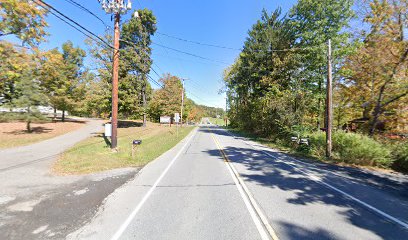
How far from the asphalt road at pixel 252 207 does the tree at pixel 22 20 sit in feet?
60.5

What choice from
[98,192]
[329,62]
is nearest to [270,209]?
[98,192]

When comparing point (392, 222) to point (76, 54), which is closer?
point (392, 222)

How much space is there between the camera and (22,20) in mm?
17078

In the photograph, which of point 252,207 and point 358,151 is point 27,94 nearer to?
point 252,207

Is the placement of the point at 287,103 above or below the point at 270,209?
above

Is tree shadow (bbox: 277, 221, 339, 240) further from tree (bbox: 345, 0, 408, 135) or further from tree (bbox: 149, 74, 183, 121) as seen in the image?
tree (bbox: 149, 74, 183, 121)

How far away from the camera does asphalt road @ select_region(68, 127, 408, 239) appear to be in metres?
3.91

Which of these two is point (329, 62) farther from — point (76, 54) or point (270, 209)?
point (76, 54)

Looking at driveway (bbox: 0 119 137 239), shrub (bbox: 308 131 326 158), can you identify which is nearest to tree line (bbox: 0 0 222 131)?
driveway (bbox: 0 119 137 239)

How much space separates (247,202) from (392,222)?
3092mm

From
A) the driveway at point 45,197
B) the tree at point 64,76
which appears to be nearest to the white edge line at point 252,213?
the driveway at point 45,197

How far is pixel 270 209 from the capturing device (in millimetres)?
4898

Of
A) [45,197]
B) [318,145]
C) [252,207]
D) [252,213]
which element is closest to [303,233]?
[252,213]

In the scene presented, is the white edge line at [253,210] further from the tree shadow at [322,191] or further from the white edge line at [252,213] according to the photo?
the tree shadow at [322,191]
